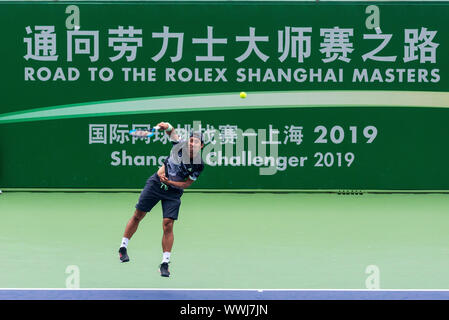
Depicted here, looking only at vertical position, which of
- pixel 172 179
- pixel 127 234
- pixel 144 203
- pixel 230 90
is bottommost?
pixel 127 234

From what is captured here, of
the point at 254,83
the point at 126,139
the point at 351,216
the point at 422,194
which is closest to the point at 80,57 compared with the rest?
the point at 126,139

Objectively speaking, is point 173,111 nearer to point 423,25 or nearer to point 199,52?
point 199,52

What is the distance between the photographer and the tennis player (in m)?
7.31

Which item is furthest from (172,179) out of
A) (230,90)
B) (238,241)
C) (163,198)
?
(230,90)

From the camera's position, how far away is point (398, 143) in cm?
1298

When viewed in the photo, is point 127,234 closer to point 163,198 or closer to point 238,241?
point 163,198

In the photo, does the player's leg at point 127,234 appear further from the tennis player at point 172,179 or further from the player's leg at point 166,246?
the player's leg at point 166,246

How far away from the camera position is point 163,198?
24.5 feet

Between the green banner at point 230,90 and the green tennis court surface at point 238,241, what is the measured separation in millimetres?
509

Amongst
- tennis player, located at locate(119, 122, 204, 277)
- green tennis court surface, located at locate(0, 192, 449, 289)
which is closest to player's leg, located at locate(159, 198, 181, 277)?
tennis player, located at locate(119, 122, 204, 277)

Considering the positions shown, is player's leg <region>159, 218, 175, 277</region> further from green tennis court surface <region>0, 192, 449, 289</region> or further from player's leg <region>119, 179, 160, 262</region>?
player's leg <region>119, 179, 160, 262</region>

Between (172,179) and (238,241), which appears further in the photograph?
(238,241)

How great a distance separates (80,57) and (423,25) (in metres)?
5.31

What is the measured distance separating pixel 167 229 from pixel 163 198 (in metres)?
0.32
